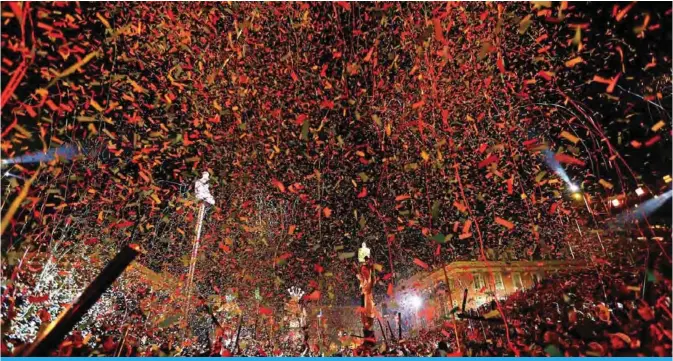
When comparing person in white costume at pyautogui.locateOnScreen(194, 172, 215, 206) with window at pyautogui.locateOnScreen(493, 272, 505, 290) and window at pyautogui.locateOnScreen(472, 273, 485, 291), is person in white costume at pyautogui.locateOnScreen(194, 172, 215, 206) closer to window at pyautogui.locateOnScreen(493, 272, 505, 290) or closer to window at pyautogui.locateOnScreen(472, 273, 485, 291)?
window at pyautogui.locateOnScreen(472, 273, 485, 291)

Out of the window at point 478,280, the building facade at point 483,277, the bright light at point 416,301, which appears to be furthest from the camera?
the bright light at point 416,301

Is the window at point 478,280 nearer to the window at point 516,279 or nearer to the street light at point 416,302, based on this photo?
the window at point 516,279

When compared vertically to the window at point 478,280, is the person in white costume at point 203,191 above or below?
below

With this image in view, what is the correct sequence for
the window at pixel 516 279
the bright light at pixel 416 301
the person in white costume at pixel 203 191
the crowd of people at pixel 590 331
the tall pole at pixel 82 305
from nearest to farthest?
the tall pole at pixel 82 305
the crowd of people at pixel 590 331
the person in white costume at pixel 203 191
the window at pixel 516 279
the bright light at pixel 416 301

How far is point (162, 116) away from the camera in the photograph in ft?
29.5

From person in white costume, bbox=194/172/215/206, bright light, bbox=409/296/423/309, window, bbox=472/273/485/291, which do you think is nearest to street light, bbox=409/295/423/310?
bright light, bbox=409/296/423/309

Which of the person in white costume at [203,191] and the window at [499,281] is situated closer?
the person in white costume at [203,191]

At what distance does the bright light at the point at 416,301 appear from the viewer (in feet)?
297

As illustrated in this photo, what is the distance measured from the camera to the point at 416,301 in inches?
3642

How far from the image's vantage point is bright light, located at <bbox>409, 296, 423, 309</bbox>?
90387mm

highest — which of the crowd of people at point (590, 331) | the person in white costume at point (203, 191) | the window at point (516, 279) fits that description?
the window at point (516, 279)

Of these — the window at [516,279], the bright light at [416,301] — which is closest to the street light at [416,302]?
the bright light at [416,301]

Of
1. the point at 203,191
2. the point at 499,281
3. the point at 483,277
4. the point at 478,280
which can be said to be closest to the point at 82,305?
the point at 203,191

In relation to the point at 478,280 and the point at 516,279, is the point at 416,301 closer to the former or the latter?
the point at 478,280
